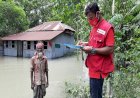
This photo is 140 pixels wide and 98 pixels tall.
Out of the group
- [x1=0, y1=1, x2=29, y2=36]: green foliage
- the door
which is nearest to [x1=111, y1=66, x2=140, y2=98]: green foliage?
the door

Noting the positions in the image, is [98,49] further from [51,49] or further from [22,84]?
[51,49]

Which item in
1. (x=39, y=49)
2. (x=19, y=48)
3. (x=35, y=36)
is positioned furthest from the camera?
(x=19, y=48)

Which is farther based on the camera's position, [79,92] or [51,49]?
[51,49]

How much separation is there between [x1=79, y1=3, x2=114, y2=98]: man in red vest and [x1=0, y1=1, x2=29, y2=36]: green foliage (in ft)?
85.0

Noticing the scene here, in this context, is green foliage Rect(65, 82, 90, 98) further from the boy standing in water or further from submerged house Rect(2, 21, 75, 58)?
submerged house Rect(2, 21, 75, 58)

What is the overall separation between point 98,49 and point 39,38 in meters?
23.1

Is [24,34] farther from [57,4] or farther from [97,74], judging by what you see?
[97,74]

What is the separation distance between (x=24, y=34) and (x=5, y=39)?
6.07 ft

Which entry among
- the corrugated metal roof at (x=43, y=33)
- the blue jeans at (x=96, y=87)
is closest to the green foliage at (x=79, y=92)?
the blue jeans at (x=96, y=87)

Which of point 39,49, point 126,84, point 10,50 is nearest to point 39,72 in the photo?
point 39,49

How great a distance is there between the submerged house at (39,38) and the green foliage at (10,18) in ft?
4.12

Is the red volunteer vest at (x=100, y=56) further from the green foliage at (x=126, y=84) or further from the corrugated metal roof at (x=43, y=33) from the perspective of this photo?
the corrugated metal roof at (x=43, y=33)

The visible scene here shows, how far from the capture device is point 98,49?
314 centimetres

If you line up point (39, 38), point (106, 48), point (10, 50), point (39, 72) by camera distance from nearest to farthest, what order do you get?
1. point (106, 48)
2. point (39, 72)
3. point (39, 38)
4. point (10, 50)
